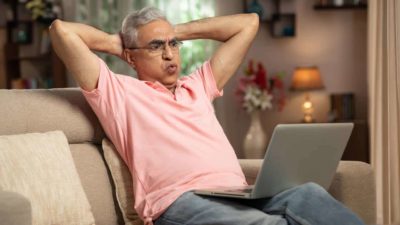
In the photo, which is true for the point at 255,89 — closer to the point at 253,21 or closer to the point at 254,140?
the point at 254,140

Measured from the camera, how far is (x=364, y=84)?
629 cm

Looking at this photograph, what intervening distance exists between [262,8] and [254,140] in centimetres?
118

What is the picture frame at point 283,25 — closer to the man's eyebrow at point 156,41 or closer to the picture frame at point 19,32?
the picture frame at point 19,32

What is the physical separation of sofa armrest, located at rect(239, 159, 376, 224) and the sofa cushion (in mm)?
823

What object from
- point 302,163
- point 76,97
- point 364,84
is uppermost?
point 76,97

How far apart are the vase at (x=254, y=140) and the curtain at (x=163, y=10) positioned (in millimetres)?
738

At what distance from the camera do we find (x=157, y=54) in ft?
8.71

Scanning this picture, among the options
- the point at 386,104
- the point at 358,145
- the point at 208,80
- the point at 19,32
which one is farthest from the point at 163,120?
the point at 19,32

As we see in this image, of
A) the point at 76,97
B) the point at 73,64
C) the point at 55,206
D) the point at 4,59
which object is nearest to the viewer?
the point at 55,206

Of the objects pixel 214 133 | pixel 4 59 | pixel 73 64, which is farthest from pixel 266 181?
pixel 4 59

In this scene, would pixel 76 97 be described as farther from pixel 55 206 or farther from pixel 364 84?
pixel 364 84

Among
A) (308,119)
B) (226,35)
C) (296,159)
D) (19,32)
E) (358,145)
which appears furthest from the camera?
(19,32)

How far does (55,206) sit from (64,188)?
0.07 m

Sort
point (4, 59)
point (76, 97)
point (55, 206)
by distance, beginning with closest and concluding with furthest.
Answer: point (55, 206)
point (76, 97)
point (4, 59)
